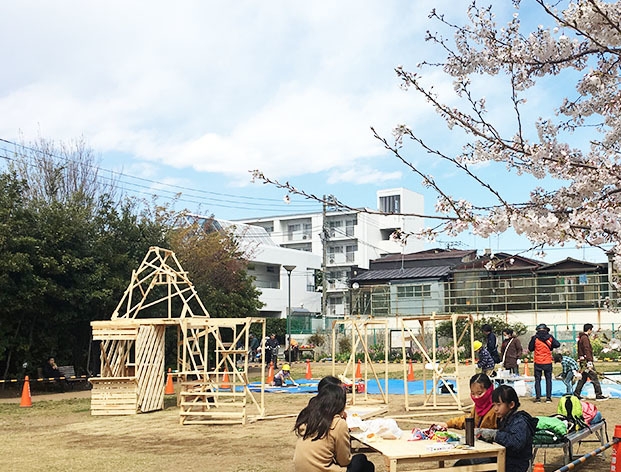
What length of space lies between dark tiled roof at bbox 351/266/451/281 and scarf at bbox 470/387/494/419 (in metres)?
35.8

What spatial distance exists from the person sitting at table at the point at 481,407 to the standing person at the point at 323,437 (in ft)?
6.10

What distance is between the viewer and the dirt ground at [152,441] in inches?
363

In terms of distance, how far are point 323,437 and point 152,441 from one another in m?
6.85

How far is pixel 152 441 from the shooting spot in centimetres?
1145

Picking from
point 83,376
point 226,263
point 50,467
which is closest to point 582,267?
point 226,263

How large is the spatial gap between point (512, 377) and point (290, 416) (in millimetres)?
5388

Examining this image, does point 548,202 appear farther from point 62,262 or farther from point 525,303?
point 525,303

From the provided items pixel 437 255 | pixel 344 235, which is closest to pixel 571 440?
pixel 437 255

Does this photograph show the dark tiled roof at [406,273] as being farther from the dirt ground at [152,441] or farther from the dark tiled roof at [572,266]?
the dirt ground at [152,441]

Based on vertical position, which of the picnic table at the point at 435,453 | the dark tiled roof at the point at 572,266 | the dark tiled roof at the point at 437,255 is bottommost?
the picnic table at the point at 435,453

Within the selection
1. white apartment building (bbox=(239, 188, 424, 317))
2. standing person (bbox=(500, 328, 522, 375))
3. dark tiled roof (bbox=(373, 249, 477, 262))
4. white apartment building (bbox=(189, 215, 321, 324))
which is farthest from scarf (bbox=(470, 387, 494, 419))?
white apartment building (bbox=(239, 188, 424, 317))

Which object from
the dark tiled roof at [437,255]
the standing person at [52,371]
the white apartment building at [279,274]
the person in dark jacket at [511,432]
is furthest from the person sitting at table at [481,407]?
the white apartment building at [279,274]

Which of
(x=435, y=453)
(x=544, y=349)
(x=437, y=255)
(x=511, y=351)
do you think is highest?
(x=437, y=255)

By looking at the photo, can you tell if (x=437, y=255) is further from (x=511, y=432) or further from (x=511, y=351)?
(x=511, y=432)
